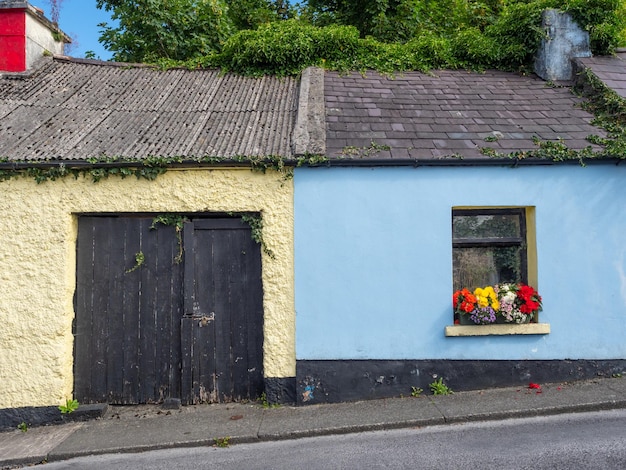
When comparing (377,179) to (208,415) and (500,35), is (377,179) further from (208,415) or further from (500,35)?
(500,35)

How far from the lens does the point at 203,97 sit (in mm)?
8445

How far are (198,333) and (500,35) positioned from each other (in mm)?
7696

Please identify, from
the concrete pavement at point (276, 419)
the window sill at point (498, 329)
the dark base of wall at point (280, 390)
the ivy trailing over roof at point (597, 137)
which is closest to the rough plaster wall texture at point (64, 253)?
the dark base of wall at point (280, 390)

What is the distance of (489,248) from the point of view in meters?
6.65

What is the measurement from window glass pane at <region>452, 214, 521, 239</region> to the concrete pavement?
195 centimetres

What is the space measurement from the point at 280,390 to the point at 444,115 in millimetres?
4543

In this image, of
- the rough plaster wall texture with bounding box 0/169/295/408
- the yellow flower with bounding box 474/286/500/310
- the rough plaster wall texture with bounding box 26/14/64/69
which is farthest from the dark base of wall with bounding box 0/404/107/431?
the rough plaster wall texture with bounding box 26/14/64/69

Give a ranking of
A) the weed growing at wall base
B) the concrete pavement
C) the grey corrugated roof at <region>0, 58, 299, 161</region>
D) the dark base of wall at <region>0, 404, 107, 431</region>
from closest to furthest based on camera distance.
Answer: the concrete pavement, the dark base of wall at <region>0, 404, 107, 431</region>, the weed growing at wall base, the grey corrugated roof at <region>0, 58, 299, 161</region>

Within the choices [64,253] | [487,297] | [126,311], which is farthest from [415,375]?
[64,253]

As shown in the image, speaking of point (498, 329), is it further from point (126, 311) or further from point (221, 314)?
point (126, 311)

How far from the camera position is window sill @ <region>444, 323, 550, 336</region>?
20.3 ft

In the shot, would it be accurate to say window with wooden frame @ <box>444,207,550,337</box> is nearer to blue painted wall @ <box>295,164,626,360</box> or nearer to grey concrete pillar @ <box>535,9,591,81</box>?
blue painted wall @ <box>295,164,626,360</box>

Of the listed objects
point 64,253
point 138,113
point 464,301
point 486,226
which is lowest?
point 464,301

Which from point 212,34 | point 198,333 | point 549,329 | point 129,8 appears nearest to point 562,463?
point 549,329
